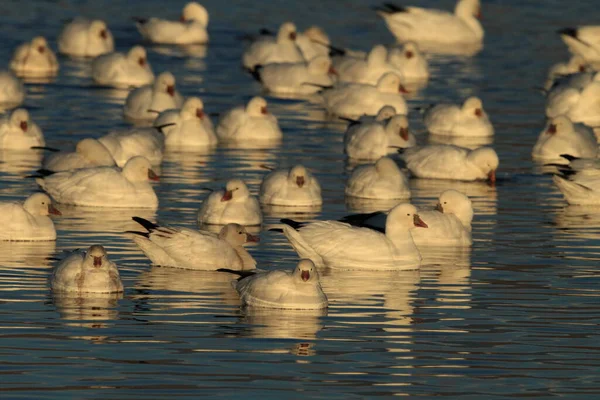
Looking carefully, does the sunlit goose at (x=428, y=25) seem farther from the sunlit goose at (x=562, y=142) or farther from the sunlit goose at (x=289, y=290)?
the sunlit goose at (x=289, y=290)

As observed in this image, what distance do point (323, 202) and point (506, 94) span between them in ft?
41.5

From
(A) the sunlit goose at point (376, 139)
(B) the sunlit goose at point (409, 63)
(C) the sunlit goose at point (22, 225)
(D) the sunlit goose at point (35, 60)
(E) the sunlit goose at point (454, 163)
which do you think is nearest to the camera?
(C) the sunlit goose at point (22, 225)

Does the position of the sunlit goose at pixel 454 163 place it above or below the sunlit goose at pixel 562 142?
below

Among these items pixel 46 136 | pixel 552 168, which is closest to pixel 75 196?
pixel 46 136

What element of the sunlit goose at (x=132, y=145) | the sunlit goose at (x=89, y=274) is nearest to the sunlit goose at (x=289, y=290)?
the sunlit goose at (x=89, y=274)

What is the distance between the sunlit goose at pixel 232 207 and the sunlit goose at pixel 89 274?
13.7ft

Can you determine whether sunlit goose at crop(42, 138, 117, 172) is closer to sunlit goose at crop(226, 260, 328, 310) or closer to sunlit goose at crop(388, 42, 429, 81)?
sunlit goose at crop(226, 260, 328, 310)

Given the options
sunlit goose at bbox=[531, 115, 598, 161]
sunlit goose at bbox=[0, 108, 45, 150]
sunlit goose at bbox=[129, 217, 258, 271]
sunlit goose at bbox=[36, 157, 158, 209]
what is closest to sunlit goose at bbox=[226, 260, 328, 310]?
sunlit goose at bbox=[129, 217, 258, 271]

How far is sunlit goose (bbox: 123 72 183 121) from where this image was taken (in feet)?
96.7

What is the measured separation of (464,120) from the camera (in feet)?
95.6

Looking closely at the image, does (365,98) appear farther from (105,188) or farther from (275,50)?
(105,188)

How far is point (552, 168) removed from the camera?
85.6 feet

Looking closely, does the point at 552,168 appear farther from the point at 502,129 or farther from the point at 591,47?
the point at 591,47

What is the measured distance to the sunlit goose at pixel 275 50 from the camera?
119 ft
